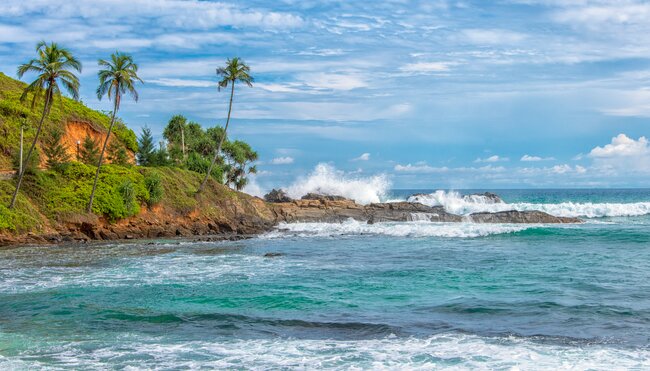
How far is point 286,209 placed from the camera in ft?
158

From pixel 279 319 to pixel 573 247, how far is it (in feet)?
65.6

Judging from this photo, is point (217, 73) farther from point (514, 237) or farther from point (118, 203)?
point (514, 237)

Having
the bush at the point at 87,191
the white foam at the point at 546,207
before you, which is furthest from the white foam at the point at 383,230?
the white foam at the point at 546,207

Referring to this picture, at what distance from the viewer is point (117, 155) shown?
44906 millimetres

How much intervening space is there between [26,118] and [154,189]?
9.89 metres

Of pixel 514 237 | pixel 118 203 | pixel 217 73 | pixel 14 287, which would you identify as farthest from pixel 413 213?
pixel 14 287

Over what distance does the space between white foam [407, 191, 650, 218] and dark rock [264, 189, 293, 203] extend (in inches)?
745

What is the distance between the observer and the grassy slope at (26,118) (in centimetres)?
3881

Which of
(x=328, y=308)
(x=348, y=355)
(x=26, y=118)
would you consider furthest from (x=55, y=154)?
(x=348, y=355)

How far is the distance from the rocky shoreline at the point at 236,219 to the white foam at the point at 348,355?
22.2 meters

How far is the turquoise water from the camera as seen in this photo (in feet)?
36.7

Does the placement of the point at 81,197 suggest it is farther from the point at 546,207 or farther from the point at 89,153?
the point at 546,207

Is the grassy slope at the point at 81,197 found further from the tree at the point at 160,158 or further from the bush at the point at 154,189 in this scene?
the tree at the point at 160,158

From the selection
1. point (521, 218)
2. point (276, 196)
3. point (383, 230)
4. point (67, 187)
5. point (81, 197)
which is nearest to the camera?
point (81, 197)
